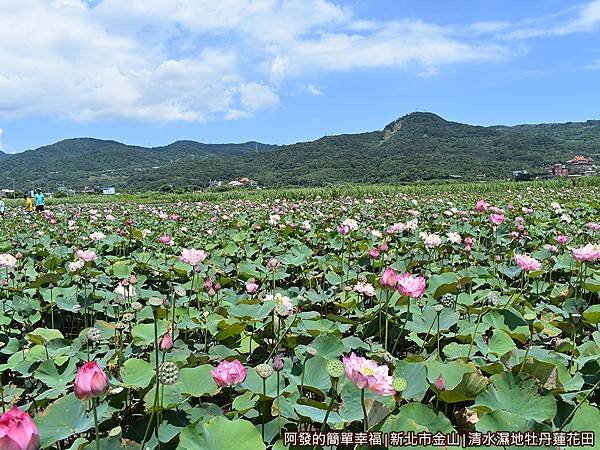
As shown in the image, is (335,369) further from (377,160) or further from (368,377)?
(377,160)

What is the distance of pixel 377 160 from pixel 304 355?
8278 centimetres

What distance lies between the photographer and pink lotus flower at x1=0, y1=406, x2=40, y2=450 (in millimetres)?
715

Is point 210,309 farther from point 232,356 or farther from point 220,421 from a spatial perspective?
point 220,421

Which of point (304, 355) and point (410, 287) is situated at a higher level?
point (410, 287)

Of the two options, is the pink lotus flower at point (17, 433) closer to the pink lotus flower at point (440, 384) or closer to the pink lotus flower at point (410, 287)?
the pink lotus flower at point (440, 384)

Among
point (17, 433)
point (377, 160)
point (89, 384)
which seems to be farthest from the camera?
point (377, 160)

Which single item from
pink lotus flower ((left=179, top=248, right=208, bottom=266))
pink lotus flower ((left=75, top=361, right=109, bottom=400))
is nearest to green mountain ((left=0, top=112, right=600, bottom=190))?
pink lotus flower ((left=179, top=248, right=208, bottom=266))

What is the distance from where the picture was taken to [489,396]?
1.19m

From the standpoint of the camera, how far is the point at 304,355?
5.04 feet

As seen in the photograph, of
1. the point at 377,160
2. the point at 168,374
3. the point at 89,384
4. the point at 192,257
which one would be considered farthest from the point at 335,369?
the point at 377,160

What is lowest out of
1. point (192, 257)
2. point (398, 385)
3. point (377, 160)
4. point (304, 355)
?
point (304, 355)

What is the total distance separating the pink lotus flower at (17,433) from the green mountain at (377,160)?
54.4m

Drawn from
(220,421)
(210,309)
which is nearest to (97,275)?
(210,309)

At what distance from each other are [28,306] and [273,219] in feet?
9.31
